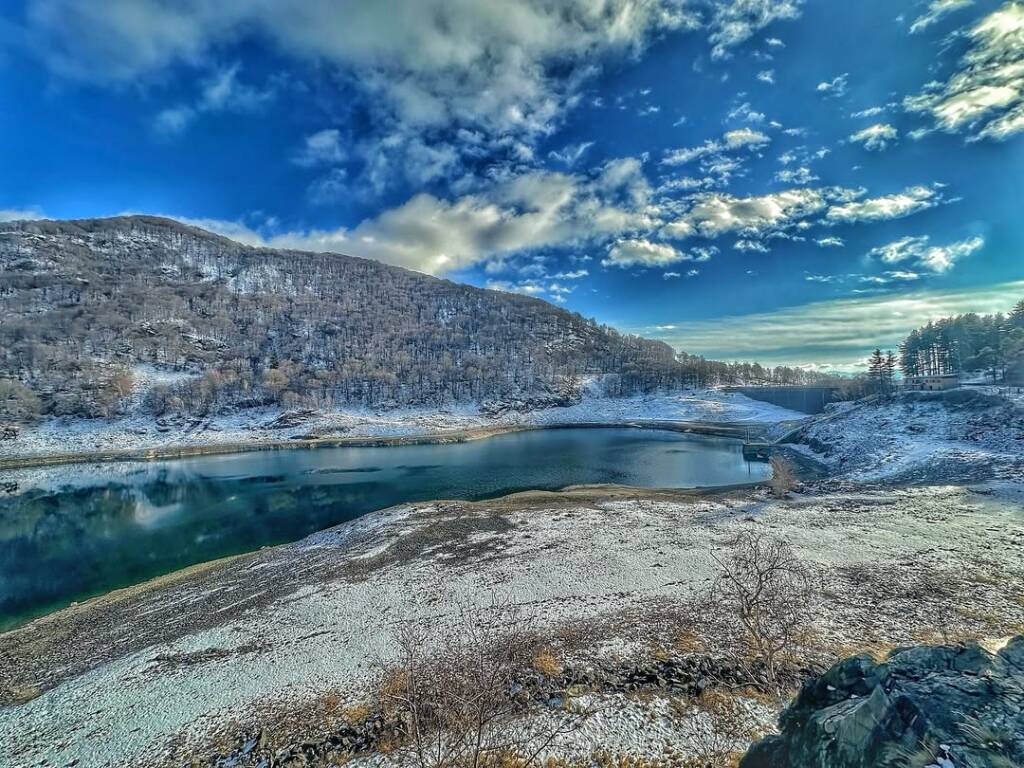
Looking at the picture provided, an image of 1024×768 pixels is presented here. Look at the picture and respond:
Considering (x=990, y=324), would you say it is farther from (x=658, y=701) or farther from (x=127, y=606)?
(x=127, y=606)

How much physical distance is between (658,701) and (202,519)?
41.8 m

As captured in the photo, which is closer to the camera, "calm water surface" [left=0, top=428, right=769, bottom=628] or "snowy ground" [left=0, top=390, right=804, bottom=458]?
"calm water surface" [left=0, top=428, right=769, bottom=628]

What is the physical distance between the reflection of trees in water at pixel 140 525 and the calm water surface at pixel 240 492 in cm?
14

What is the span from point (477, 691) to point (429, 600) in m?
11.2

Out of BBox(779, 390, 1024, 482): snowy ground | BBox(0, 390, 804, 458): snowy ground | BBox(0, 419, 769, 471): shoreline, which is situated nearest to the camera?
BBox(779, 390, 1024, 482): snowy ground

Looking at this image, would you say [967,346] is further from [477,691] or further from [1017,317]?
[477,691]

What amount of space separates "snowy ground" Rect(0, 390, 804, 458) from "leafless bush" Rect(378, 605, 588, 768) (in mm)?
83527

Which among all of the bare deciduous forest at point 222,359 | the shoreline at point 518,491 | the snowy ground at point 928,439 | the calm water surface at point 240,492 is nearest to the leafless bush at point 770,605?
the shoreline at point 518,491

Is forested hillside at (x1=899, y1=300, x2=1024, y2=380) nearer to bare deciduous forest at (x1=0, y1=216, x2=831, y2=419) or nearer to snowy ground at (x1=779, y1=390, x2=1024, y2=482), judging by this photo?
snowy ground at (x1=779, y1=390, x2=1024, y2=482)

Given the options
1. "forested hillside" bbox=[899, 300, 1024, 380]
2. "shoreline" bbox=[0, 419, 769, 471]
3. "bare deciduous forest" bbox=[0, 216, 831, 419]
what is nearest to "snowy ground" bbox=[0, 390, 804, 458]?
"shoreline" bbox=[0, 419, 769, 471]

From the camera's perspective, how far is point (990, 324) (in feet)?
243

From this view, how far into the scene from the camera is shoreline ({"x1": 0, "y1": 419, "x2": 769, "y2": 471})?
73.3 meters

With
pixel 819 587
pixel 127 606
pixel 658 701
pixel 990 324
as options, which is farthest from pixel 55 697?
pixel 990 324

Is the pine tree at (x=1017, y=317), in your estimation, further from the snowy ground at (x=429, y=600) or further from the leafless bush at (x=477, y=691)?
the leafless bush at (x=477, y=691)
